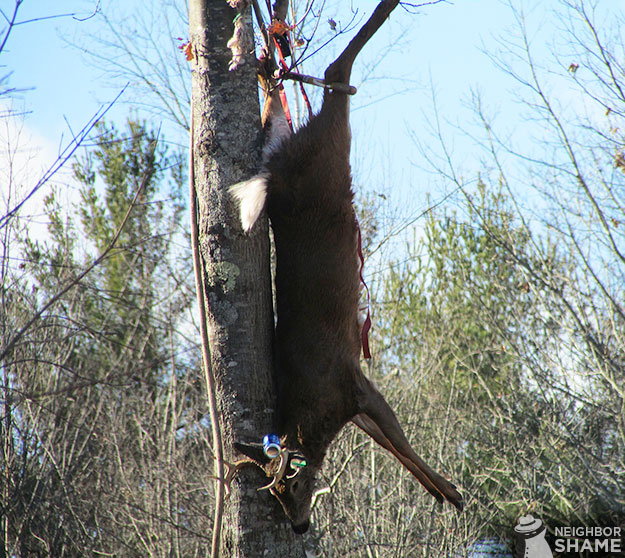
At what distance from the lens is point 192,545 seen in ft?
21.3

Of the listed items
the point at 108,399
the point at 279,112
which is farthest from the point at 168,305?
the point at 279,112

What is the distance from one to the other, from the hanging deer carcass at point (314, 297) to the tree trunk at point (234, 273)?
0.24ft

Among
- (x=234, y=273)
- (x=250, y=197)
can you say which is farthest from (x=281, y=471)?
(x=250, y=197)

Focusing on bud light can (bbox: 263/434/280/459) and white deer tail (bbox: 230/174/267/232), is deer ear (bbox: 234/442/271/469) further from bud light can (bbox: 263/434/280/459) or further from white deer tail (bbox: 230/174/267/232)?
white deer tail (bbox: 230/174/267/232)

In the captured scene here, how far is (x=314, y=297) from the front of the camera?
2793 millimetres

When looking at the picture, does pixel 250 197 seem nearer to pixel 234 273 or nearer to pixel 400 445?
pixel 234 273

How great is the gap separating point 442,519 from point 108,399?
4.22 meters

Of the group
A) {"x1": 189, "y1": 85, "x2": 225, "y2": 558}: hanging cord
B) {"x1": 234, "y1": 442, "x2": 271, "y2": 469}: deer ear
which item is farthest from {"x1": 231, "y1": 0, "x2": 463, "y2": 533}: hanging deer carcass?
{"x1": 189, "y1": 85, "x2": 225, "y2": 558}: hanging cord

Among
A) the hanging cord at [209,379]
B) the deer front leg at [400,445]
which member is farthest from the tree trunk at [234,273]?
the deer front leg at [400,445]

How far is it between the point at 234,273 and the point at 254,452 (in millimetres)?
720

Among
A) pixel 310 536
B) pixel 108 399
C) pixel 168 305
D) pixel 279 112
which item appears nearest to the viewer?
pixel 279 112

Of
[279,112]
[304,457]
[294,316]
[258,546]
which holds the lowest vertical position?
[258,546]

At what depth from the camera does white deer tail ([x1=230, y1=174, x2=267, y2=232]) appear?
2668 millimetres

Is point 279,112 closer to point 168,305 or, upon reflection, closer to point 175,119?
point 168,305
